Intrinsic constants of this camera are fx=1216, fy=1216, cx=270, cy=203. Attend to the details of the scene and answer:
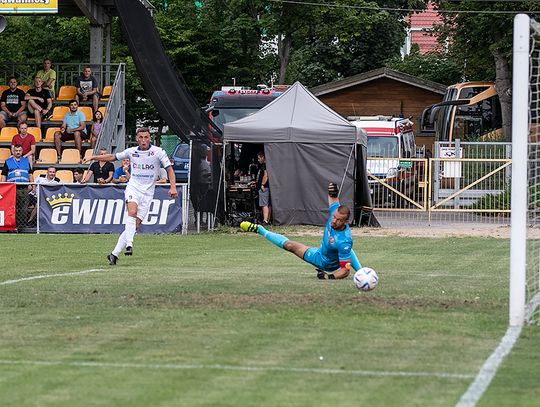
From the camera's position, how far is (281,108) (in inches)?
1197

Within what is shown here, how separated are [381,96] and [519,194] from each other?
43.2 m

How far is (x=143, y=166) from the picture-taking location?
716 inches

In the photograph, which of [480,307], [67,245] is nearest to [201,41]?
[67,245]

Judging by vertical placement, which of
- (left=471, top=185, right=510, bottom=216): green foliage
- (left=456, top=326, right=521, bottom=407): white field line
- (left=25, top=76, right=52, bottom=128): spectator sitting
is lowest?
(left=456, top=326, right=521, bottom=407): white field line

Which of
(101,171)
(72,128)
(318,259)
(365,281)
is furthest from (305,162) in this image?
(365,281)

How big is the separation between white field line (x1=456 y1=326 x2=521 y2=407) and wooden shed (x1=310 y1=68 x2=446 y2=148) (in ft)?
140

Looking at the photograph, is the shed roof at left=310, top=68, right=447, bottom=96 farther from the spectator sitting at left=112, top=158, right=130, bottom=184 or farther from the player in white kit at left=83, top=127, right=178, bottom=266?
the player in white kit at left=83, top=127, right=178, bottom=266

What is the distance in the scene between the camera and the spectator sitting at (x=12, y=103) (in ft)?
106

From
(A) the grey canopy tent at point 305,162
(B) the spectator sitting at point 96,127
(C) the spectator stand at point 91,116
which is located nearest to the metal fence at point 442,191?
(A) the grey canopy tent at point 305,162

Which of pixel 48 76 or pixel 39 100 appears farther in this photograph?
pixel 48 76

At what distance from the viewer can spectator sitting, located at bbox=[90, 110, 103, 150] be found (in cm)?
3066

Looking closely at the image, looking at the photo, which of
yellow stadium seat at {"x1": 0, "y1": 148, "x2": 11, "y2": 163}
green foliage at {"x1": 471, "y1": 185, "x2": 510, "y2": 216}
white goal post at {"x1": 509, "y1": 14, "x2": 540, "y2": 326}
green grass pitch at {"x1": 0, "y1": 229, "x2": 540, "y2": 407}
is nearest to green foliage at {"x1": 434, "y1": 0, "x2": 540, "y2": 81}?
green foliage at {"x1": 471, "y1": 185, "x2": 510, "y2": 216}

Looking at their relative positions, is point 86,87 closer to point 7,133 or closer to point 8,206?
point 7,133

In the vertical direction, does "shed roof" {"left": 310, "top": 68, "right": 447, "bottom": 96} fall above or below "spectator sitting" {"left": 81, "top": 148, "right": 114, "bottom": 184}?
above
